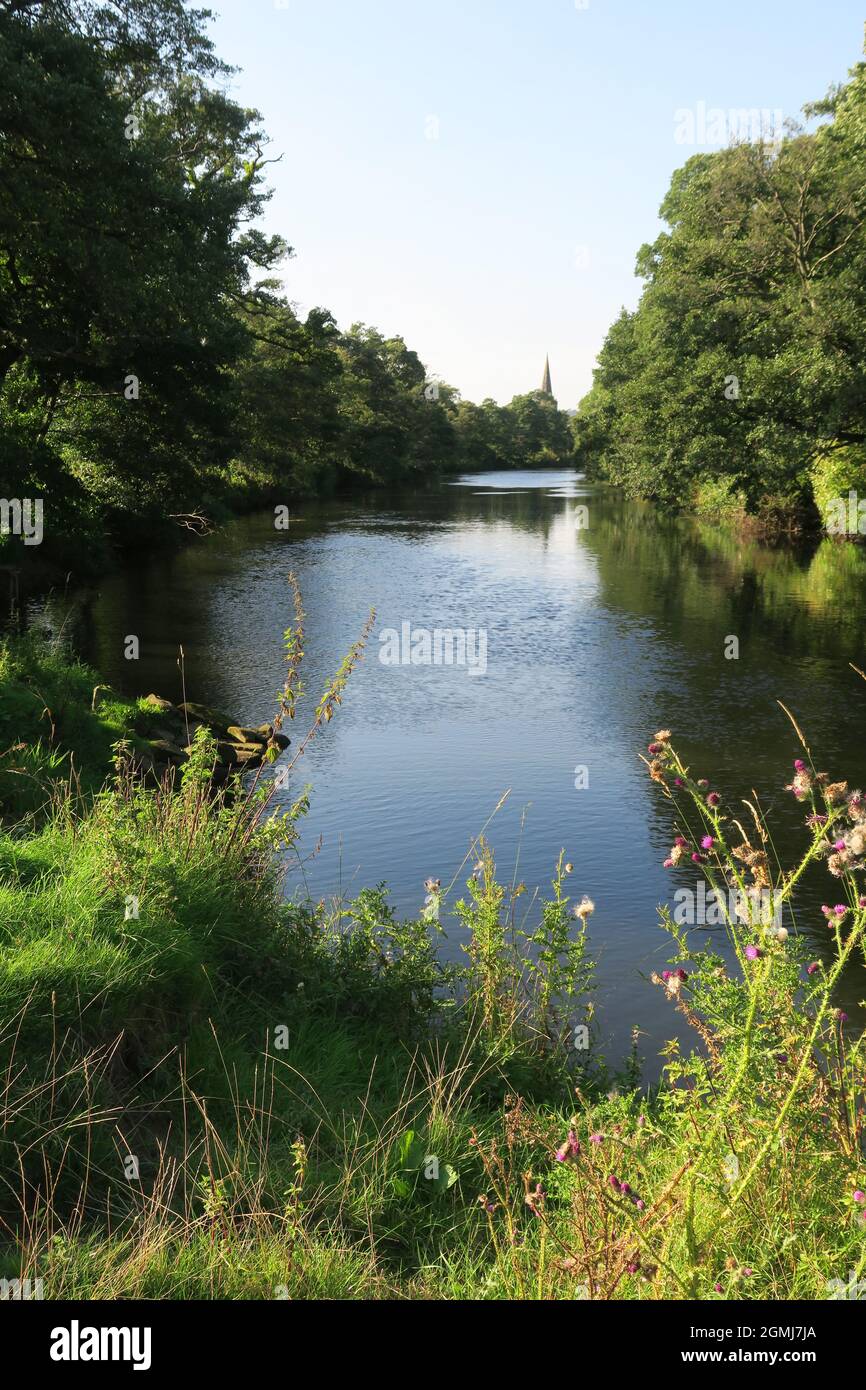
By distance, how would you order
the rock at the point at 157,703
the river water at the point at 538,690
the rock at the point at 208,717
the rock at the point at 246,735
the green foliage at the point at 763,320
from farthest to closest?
the green foliage at the point at 763,320
the rock at the point at 208,717
the rock at the point at 157,703
the rock at the point at 246,735
the river water at the point at 538,690

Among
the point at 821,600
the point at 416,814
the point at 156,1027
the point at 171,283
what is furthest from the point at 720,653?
the point at 156,1027

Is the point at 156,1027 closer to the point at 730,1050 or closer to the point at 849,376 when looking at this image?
the point at 730,1050

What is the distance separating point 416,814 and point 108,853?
6176mm

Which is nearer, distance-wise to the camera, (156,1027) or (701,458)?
(156,1027)

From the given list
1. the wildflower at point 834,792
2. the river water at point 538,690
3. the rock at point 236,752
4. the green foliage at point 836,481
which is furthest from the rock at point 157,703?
the green foliage at point 836,481

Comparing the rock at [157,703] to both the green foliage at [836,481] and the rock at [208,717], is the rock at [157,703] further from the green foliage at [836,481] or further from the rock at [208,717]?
the green foliage at [836,481]

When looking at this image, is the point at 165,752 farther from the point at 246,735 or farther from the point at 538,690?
the point at 538,690

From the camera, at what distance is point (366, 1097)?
16.6 ft

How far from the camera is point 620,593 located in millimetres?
28891

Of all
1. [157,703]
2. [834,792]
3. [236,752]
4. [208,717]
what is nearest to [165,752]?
[236,752]

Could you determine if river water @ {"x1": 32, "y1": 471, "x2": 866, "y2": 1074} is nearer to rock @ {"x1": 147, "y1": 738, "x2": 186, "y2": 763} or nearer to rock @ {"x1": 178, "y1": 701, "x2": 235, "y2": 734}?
rock @ {"x1": 178, "y1": 701, "x2": 235, "y2": 734}

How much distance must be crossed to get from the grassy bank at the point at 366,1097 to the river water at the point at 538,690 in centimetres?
144

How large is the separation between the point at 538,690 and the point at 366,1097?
13.6m

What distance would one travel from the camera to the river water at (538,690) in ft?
34.0
